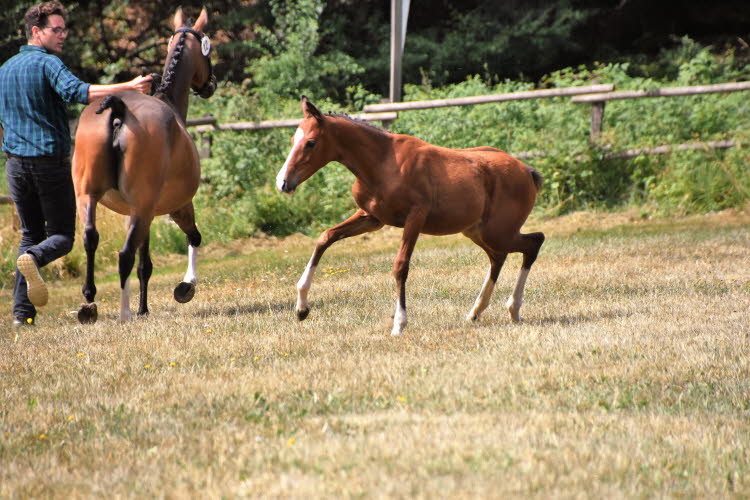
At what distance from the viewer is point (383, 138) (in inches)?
265

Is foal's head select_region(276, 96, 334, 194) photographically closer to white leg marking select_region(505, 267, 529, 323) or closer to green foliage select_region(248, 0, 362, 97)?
white leg marking select_region(505, 267, 529, 323)

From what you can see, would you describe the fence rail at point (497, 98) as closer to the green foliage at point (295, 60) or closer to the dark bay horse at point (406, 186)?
the green foliage at point (295, 60)

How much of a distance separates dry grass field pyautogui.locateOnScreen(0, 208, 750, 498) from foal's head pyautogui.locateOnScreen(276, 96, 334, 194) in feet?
3.74

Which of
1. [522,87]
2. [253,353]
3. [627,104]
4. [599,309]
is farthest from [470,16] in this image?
[253,353]

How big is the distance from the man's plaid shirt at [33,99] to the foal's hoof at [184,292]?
1.59 metres

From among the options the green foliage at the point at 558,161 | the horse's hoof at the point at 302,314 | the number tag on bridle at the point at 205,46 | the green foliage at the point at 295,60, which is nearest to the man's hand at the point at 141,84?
the number tag on bridle at the point at 205,46

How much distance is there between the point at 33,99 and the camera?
734cm

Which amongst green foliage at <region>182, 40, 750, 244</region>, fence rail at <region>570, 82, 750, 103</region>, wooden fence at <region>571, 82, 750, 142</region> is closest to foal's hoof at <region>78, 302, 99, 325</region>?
green foliage at <region>182, 40, 750, 244</region>

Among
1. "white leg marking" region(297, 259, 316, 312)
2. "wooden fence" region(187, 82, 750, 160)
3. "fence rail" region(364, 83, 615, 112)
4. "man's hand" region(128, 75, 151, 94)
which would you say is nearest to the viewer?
"white leg marking" region(297, 259, 316, 312)

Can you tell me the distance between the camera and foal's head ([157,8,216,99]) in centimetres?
841

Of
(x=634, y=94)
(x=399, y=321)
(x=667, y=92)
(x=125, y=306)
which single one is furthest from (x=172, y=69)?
(x=667, y=92)

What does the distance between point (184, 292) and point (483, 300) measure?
2.75 meters

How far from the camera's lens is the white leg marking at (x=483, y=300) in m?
7.18

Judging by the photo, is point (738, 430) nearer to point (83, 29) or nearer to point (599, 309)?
point (599, 309)
